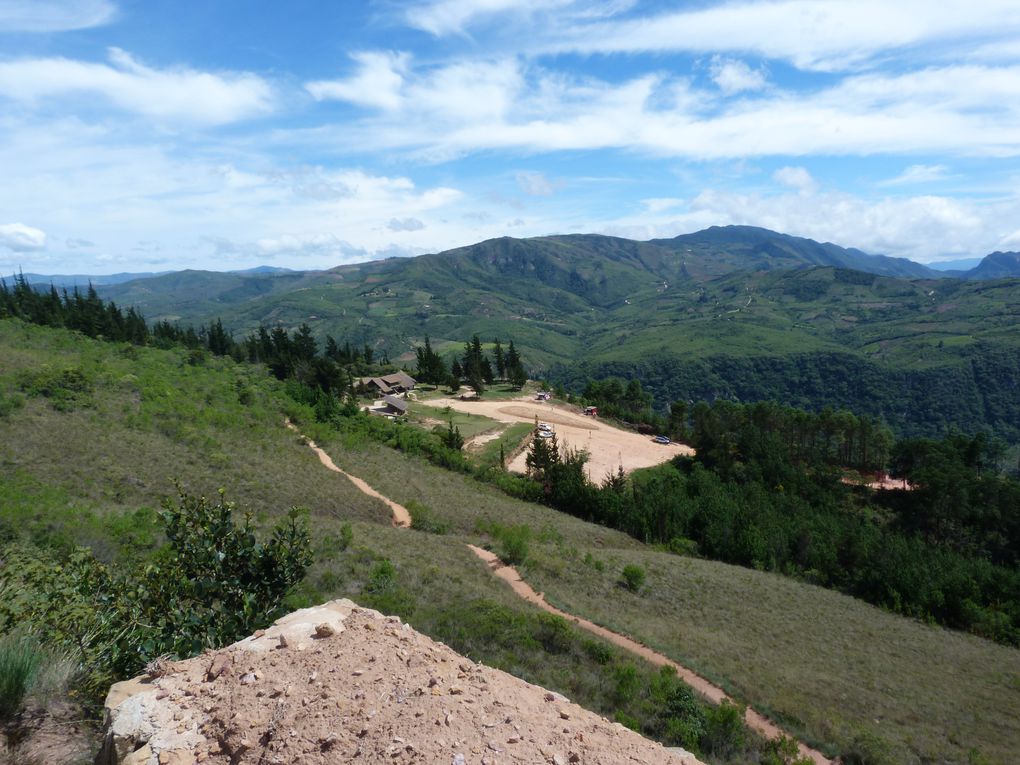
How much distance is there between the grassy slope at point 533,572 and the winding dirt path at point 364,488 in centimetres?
81

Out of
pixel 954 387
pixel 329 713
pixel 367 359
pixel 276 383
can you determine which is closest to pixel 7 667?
pixel 329 713

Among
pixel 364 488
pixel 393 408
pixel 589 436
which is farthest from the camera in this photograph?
pixel 589 436

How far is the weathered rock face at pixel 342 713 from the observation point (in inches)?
196

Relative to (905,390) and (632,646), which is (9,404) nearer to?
(632,646)

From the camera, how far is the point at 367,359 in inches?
3760

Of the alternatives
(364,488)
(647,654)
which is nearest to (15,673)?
(647,654)

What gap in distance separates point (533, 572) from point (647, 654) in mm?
7095

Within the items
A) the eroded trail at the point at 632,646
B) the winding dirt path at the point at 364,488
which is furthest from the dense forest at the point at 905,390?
the eroded trail at the point at 632,646

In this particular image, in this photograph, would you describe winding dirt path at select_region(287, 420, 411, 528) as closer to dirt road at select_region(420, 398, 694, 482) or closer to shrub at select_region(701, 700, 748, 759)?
shrub at select_region(701, 700, 748, 759)

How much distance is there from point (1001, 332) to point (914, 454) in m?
194

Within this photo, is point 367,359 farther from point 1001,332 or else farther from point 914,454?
point 1001,332

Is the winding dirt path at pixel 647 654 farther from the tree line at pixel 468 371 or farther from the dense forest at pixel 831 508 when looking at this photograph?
the tree line at pixel 468 371

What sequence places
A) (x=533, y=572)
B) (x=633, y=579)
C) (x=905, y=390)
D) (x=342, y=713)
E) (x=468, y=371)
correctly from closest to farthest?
1. (x=342, y=713)
2. (x=533, y=572)
3. (x=633, y=579)
4. (x=468, y=371)
5. (x=905, y=390)

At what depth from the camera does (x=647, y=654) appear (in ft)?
51.4
